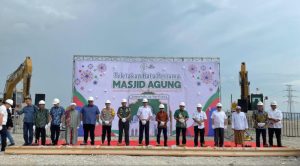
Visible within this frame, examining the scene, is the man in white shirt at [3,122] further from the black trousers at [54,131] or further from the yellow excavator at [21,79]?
the yellow excavator at [21,79]

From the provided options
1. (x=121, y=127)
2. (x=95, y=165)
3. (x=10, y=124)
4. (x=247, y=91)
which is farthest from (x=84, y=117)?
(x=247, y=91)

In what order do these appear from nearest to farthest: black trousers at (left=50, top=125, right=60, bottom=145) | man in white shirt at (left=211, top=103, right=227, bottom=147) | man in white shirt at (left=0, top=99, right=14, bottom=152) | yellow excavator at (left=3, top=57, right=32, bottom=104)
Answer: man in white shirt at (left=0, top=99, right=14, bottom=152), black trousers at (left=50, top=125, right=60, bottom=145), man in white shirt at (left=211, top=103, right=227, bottom=147), yellow excavator at (left=3, top=57, right=32, bottom=104)

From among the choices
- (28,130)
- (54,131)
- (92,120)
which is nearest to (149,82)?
(92,120)

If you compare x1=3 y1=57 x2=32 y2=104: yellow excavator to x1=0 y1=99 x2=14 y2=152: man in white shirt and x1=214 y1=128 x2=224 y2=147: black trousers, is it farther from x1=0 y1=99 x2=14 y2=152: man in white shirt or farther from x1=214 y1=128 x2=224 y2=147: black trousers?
x1=214 y1=128 x2=224 y2=147: black trousers

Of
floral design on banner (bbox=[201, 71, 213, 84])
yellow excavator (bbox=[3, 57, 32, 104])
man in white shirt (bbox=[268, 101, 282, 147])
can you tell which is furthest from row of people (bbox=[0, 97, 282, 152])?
yellow excavator (bbox=[3, 57, 32, 104])

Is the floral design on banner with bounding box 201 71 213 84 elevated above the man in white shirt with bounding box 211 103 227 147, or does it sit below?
above

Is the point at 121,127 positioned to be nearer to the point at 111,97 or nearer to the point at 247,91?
the point at 111,97

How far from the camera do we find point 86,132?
1303 cm

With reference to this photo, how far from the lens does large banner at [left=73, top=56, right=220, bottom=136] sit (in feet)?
59.0

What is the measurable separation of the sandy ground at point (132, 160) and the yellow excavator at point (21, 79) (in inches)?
418

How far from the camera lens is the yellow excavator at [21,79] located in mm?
21375

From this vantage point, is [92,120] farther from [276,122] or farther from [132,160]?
[276,122]

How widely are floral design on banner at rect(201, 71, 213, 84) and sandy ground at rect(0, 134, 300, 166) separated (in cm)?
749

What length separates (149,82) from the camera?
1825cm
